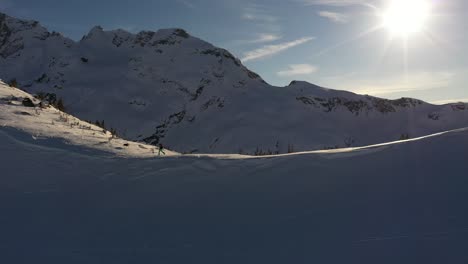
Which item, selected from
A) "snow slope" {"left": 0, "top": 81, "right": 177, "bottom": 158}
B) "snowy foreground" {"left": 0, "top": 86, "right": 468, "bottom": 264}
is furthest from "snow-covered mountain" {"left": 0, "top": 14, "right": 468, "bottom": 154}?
"snowy foreground" {"left": 0, "top": 86, "right": 468, "bottom": 264}

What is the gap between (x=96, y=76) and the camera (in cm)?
9119

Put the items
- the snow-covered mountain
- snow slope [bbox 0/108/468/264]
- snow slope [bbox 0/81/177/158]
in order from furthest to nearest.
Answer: the snow-covered mountain
snow slope [bbox 0/81/177/158]
snow slope [bbox 0/108/468/264]

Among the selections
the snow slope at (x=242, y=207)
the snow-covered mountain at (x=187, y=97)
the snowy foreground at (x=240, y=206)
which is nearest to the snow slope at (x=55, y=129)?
the snowy foreground at (x=240, y=206)

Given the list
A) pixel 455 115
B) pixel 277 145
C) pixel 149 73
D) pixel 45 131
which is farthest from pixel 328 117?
pixel 45 131

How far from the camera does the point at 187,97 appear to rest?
354 feet

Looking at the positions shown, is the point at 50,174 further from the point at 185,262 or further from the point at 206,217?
the point at 185,262

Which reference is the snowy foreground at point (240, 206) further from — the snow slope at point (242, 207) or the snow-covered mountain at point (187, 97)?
the snow-covered mountain at point (187, 97)

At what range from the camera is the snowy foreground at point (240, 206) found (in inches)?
130

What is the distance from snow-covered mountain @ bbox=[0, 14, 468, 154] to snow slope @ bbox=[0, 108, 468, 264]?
56919 millimetres

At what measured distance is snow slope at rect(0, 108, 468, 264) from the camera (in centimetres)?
329

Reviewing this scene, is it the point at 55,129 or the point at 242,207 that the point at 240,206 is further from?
the point at 55,129

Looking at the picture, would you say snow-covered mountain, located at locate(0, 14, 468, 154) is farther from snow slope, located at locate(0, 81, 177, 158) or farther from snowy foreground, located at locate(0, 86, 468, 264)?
snowy foreground, located at locate(0, 86, 468, 264)

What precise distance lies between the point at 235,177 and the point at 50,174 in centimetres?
231

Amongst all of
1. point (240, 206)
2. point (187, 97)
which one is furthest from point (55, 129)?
point (187, 97)
